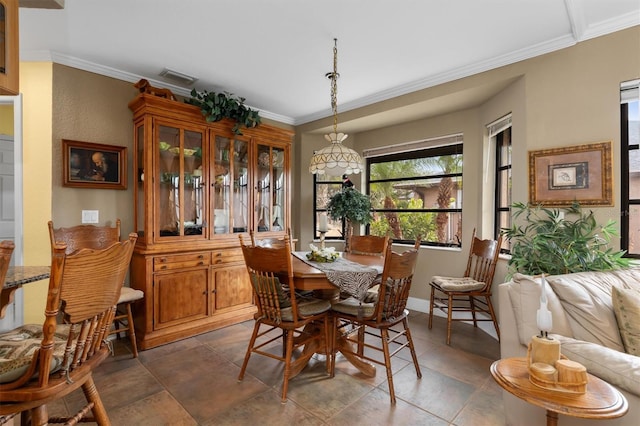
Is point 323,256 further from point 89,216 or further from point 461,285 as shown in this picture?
point 89,216

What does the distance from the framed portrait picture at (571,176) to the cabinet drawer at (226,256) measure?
2.84m

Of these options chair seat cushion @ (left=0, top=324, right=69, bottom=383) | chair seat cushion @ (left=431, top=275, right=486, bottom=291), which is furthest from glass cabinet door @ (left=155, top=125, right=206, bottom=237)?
chair seat cushion @ (left=431, top=275, right=486, bottom=291)

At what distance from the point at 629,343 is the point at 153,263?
333 cm

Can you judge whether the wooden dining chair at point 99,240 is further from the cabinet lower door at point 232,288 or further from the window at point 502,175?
the window at point 502,175

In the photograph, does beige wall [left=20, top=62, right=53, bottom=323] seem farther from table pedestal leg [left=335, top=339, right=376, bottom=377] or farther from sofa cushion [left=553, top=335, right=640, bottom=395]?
sofa cushion [left=553, top=335, right=640, bottom=395]

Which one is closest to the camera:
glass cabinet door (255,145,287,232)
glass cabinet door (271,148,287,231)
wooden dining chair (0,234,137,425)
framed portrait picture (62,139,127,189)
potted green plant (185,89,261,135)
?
wooden dining chair (0,234,137,425)

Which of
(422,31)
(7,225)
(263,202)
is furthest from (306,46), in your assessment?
(7,225)

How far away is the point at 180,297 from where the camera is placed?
118 inches

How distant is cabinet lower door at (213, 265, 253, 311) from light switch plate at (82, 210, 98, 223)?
1.19 m

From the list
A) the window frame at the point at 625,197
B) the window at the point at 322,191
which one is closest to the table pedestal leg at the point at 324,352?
the window frame at the point at 625,197

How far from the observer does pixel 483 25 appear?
2295mm

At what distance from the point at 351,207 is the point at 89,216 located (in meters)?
2.77

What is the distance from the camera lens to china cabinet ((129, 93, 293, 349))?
9.37ft

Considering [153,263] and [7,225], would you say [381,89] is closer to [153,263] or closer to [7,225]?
[153,263]
